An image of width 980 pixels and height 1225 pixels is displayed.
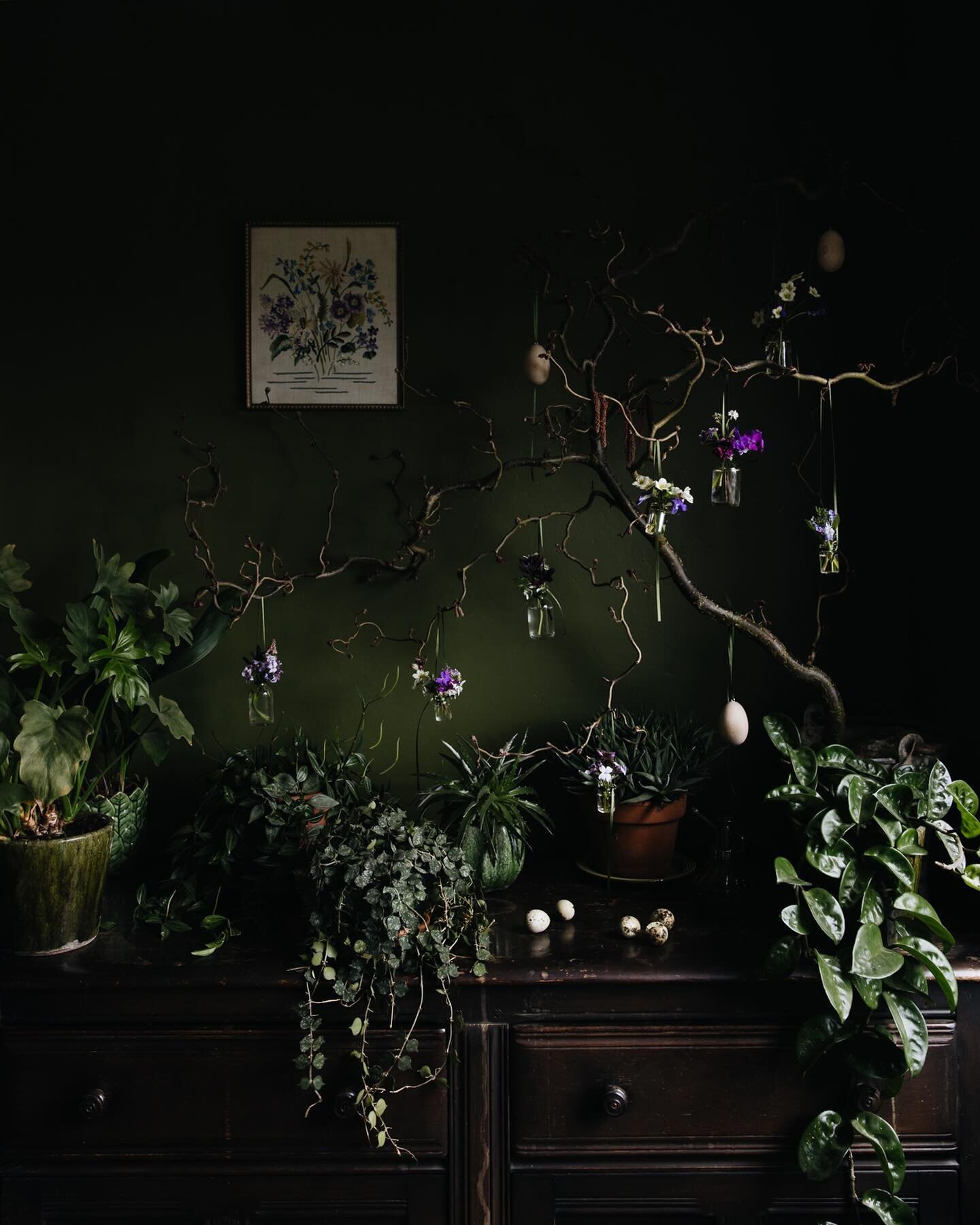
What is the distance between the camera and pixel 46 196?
2252mm

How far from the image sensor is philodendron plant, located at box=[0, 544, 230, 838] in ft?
5.47

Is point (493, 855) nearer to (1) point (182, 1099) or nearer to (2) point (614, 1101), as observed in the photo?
(2) point (614, 1101)

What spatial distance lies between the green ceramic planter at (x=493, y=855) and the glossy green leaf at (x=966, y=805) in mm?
840

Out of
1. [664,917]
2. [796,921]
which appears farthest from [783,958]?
[664,917]

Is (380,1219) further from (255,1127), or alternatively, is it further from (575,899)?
(575,899)

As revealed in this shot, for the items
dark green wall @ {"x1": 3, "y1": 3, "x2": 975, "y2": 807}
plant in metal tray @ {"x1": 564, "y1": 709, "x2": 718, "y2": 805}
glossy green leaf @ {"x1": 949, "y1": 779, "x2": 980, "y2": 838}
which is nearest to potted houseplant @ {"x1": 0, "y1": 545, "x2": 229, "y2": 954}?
dark green wall @ {"x1": 3, "y1": 3, "x2": 975, "y2": 807}

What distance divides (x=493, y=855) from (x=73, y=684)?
2.97ft

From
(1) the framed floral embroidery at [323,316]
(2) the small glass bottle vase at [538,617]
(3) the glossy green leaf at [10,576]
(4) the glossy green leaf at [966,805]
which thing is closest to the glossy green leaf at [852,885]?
(4) the glossy green leaf at [966,805]

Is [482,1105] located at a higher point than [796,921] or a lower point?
lower

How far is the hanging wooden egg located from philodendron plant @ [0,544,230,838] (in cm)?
155

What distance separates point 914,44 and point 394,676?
1897mm

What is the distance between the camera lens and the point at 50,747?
1.67 metres

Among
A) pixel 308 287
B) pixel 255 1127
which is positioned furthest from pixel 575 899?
pixel 308 287

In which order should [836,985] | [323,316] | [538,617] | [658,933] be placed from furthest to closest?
[323,316], [538,617], [658,933], [836,985]
